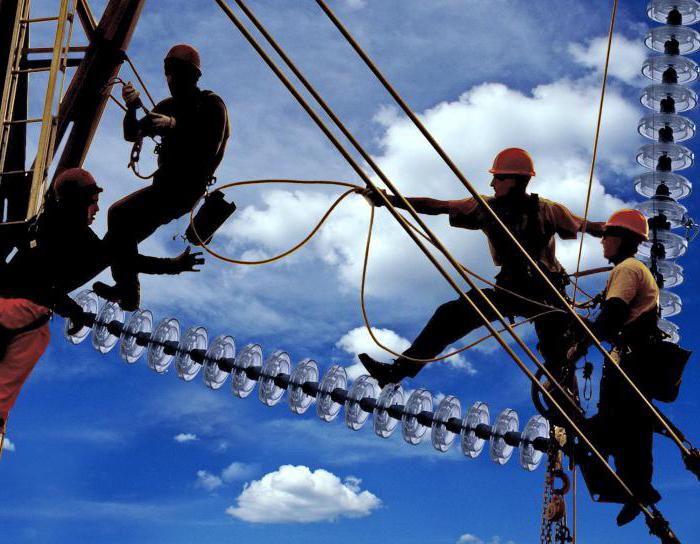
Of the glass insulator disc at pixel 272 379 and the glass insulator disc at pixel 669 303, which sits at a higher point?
the glass insulator disc at pixel 669 303

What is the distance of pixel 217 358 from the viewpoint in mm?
16297

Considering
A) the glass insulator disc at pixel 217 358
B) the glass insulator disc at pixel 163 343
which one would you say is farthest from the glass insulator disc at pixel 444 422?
the glass insulator disc at pixel 163 343

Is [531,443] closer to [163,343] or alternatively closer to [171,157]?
[163,343]

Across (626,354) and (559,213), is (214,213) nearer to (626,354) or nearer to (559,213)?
(559,213)

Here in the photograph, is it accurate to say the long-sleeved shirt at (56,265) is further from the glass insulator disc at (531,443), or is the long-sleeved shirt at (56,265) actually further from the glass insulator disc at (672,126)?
the glass insulator disc at (672,126)

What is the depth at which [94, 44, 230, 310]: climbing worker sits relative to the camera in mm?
10008

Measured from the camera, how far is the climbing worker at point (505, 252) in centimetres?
1042

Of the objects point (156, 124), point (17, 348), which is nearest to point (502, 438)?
point (156, 124)

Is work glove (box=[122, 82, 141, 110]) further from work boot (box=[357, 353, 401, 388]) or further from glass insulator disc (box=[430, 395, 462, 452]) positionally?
glass insulator disc (box=[430, 395, 462, 452])

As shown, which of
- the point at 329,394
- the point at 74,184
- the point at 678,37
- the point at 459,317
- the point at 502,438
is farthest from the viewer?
the point at 678,37

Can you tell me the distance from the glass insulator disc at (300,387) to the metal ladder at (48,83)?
6.03 metres

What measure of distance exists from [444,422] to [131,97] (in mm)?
7261

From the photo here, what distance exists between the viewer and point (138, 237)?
10234 mm

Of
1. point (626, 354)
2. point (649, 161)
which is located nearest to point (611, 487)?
point (626, 354)
